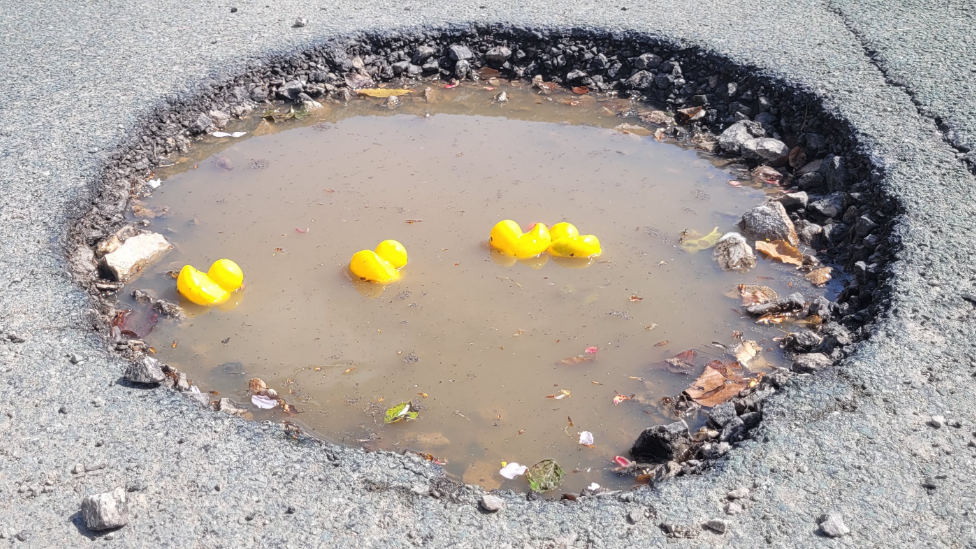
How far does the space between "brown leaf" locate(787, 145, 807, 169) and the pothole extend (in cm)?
1

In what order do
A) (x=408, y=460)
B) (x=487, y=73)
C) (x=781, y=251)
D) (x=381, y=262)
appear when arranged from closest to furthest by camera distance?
(x=408, y=460)
(x=381, y=262)
(x=781, y=251)
(x=487, y=73)

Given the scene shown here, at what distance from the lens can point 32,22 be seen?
5.93 meters

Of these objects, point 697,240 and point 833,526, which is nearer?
point 833,526

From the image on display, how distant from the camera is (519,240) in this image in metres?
4.03

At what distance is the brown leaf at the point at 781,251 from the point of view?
402cm

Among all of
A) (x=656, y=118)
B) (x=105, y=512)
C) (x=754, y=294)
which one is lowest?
(x=656, y=118)

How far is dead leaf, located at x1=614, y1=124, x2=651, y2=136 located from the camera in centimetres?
541

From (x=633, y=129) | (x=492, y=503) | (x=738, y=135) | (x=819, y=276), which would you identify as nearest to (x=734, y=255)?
(x=819, y=276)

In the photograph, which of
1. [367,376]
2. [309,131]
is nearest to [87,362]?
[367,376]

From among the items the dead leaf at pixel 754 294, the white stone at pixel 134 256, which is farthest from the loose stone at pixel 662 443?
the white stone at pixel 134 256

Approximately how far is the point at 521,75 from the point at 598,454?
3.98 meters

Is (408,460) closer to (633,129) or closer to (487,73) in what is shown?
(633,129)

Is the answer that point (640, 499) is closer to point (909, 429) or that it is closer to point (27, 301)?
point (909, 429)

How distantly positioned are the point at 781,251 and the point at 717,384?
1.27m
